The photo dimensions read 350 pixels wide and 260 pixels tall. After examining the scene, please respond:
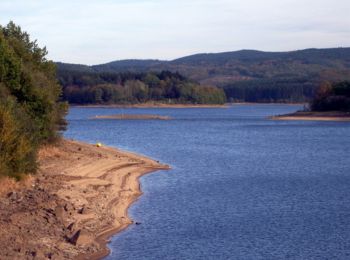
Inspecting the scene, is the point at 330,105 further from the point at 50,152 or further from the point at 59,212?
the point at 59,212

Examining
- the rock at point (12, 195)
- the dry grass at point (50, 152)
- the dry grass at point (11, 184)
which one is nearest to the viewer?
the rock at point (12, 195)

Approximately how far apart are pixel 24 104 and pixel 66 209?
44.3 feet

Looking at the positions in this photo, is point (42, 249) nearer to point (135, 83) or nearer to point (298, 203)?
point (298, 203)

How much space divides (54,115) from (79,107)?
142 meters

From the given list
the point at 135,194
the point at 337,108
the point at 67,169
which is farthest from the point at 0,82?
the point at 337,108

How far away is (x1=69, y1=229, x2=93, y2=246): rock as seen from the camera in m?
22.4

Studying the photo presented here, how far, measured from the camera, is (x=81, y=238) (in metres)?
22.7

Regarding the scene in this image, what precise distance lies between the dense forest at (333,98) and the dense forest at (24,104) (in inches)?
3045

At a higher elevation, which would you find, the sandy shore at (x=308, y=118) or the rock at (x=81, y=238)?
the rock at (x=81, y=238)

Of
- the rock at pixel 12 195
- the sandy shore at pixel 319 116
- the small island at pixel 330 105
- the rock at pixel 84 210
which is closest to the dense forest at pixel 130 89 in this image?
the sandy shore at pixel 319 116

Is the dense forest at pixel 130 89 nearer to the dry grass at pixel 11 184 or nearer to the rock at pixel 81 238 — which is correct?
the dry grass at pixel 11 184

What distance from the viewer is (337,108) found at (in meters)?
123

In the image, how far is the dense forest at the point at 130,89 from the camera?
17888 cm

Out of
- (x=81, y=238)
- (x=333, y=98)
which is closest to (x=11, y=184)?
(x=81, y=238)
